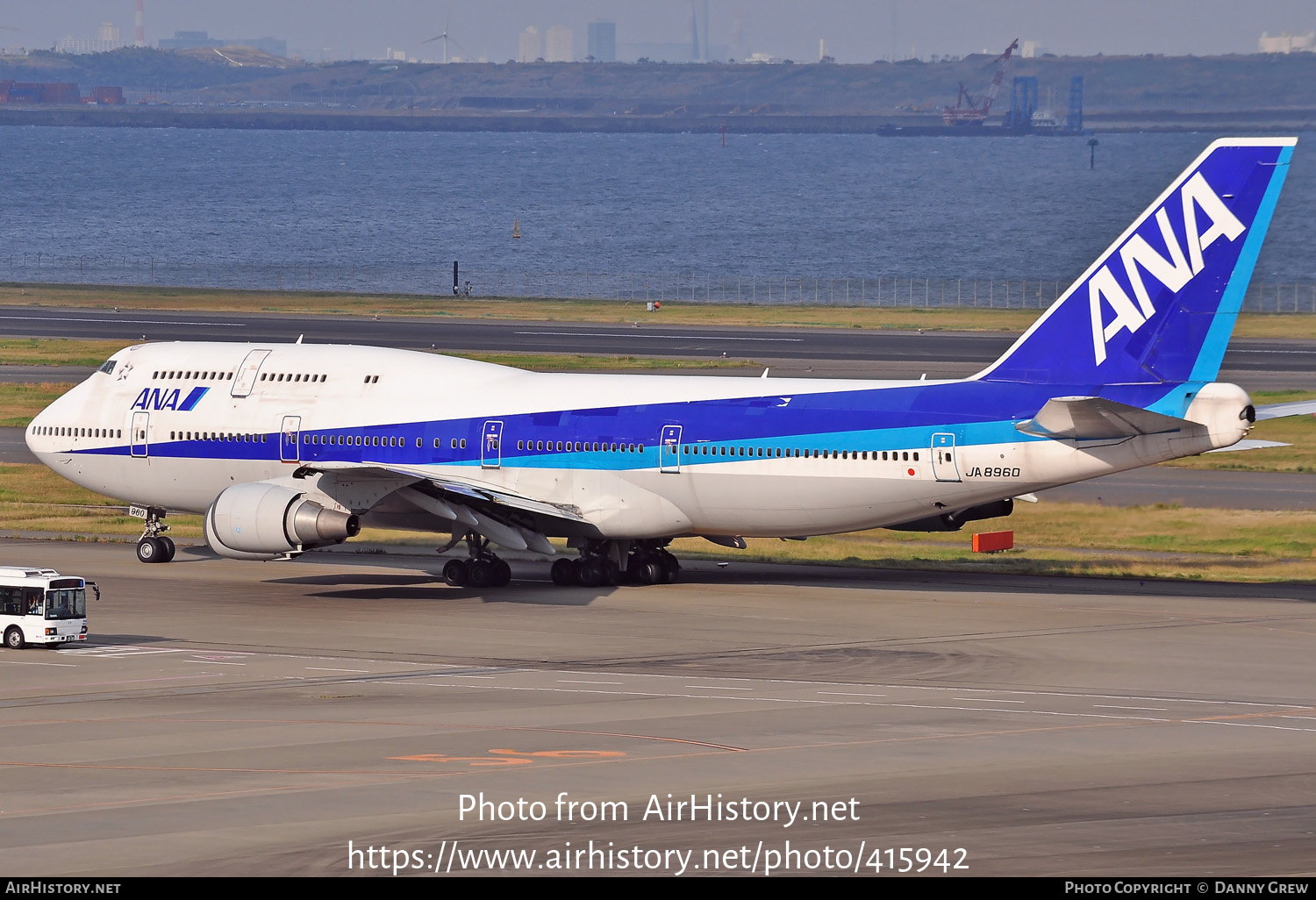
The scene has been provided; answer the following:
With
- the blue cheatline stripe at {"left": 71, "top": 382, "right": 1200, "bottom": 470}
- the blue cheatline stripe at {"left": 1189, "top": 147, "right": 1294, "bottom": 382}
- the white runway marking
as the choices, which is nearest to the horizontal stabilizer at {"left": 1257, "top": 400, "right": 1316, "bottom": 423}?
the blue cheatline stripe at {"left": 1189, "top": 147, "right": 1294, "bottom": 382}

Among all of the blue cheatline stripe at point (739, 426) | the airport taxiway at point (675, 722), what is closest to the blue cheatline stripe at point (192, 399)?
the blue cheatline stripe at point (739, 426)

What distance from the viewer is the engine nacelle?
45438 mm

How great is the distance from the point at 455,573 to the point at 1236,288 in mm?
21448

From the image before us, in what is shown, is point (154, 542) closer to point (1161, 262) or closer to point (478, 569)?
point (478, 569)

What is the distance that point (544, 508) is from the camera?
157ft

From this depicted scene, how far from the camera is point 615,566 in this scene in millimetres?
49750

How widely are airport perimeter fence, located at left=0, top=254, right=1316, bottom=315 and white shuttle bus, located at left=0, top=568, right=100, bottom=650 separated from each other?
384 ft

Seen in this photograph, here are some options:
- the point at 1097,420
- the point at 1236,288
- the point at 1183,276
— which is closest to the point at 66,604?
the point at 1097,420

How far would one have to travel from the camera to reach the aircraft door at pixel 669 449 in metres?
46.9

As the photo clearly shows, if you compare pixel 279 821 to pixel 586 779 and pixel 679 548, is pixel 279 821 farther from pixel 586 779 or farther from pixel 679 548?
pixel 679 548

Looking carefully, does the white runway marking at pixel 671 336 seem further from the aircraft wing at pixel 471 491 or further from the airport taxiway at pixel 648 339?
the aircraft wing at pixel 471 491

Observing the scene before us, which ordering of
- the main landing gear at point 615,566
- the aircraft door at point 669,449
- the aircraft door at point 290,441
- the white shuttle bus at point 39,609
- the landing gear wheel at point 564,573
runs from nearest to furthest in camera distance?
1. the white shuttle bus at point 39,609
2. the aircraft door at point 669,449
3. the main landing gear at point 615,566
4. the landing gear wheel at point 564,573
5. the aircraft door at point 290,441

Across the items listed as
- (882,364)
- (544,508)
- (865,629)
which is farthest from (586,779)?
(882,364)

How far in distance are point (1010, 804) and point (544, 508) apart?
972 inches
